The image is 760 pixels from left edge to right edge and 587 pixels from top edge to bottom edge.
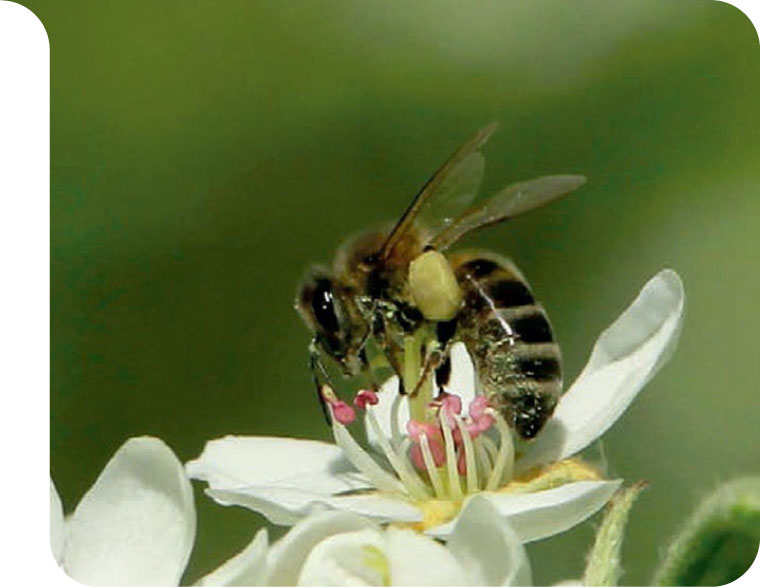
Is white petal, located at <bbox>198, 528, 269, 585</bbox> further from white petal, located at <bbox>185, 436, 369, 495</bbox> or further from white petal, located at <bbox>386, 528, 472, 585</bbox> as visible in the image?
white petal, located at <bbox>185, 436, 369, 495</bbox>

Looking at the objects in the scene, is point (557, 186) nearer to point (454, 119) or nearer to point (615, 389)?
point (615, 389)

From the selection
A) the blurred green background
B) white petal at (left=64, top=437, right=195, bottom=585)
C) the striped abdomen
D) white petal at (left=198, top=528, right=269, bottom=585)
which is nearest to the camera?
white petal at (left=198, top=528, right=269, bottom=585)

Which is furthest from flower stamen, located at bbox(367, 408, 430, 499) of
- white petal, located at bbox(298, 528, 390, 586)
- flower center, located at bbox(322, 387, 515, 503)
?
white petal, located at bbox(298, 528, 390, 586)

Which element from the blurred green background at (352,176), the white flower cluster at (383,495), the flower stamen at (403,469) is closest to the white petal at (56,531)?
the white flower cluster at (383,495)

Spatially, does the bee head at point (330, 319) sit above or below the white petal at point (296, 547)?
above

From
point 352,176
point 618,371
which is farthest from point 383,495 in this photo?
point 352,176

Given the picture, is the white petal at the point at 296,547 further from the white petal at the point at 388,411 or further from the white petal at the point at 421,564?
the white petal at the point at 388,411
